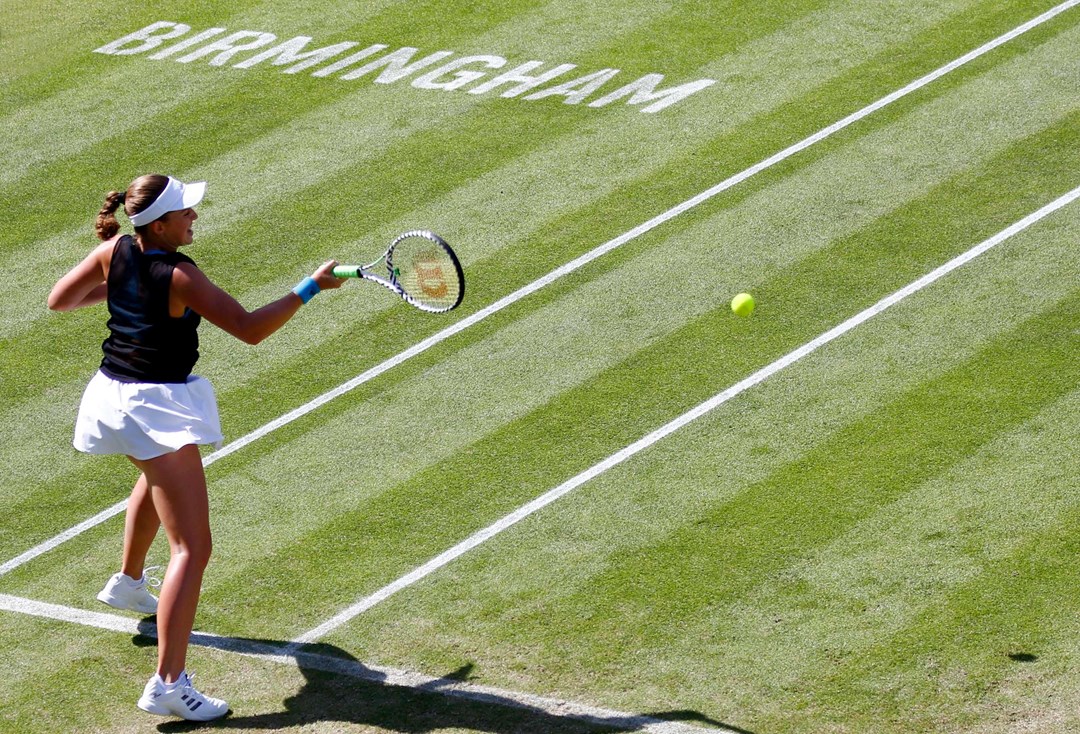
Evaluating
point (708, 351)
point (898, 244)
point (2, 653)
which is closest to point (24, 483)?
point (2, 653)

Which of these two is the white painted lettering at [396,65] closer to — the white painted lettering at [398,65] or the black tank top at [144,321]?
the white painted lettering at [398,65]

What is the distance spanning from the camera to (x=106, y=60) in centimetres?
1825

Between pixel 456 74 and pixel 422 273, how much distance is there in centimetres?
890

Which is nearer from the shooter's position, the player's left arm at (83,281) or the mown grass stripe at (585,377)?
the player's left arm at (83,281)

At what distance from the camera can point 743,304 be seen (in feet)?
39.5

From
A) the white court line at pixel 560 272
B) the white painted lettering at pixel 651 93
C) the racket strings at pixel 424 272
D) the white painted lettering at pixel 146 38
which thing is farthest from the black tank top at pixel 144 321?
the white painted lettering at pixel 146 38

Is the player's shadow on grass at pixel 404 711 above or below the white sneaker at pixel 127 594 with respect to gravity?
below

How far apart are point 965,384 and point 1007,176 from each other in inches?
149

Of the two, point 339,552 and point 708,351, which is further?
point 708,351

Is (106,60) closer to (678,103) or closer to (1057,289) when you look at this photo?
(678,103)

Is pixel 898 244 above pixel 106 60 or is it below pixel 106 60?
below

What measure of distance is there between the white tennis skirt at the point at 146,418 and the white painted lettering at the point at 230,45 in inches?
413

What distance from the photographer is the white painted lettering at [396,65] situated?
17.2 m

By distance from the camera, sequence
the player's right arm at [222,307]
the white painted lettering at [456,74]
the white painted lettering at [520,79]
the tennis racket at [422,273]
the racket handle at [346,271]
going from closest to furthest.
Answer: the player's right arm at [222,307], the racket handle at [346,271], the tennis racket at [422,273], the white painted lettering at [520,79], the white painted lettering at [456,74]
